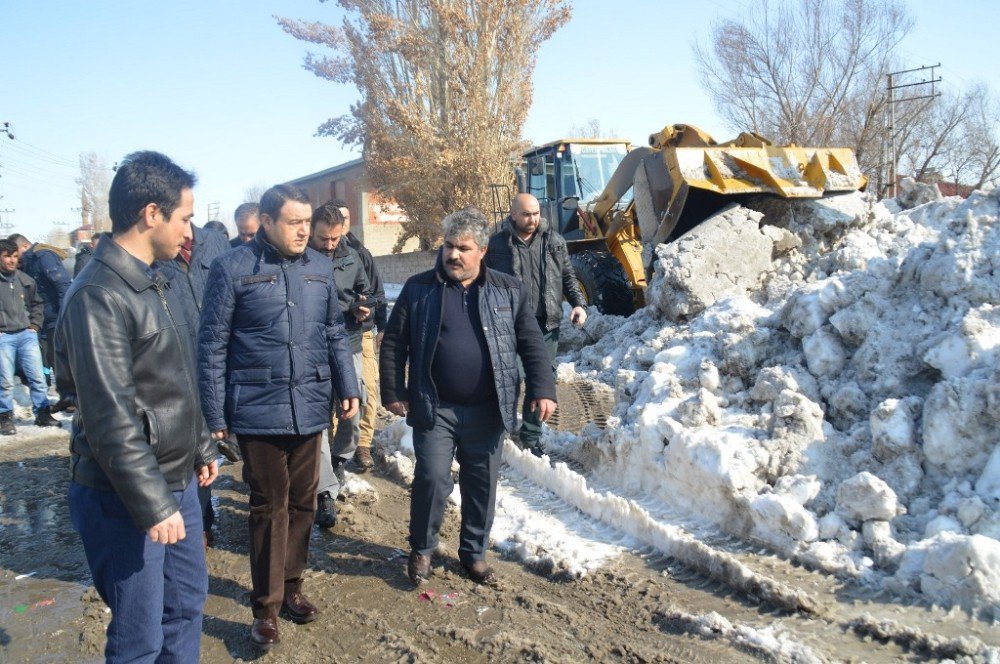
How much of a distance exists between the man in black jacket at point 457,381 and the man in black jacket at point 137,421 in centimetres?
154

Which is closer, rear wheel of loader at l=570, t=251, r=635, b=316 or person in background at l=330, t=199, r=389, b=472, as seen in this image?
person in background at l=330, t=199, r=389, b=472

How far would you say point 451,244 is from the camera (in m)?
3.97

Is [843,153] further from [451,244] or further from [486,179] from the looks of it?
[486,179]

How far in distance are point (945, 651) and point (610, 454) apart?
268 centimetres

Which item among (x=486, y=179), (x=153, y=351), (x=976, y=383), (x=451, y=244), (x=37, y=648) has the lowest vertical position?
(x=37, y=648)

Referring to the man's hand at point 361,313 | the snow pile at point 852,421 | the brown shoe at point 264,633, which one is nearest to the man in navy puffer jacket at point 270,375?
the brown shoe at point 264,633

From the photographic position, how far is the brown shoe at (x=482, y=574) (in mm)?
4012

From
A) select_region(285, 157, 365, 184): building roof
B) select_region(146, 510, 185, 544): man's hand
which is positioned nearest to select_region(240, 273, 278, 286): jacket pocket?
select_region(146, 510, 185, 544): man's hand

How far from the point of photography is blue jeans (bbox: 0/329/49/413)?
26.6 feet

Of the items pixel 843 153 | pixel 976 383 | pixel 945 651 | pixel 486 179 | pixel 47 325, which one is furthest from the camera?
pixel 486 179

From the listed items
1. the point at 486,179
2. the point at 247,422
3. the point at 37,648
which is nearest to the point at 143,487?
the point at 247,422

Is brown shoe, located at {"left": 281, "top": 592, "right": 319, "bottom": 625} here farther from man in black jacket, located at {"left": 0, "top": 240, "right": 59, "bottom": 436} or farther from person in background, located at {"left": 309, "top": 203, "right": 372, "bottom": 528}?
man in black jacket, located at {"left": 0, "top": 240, "right": 59, "bottom": 436}

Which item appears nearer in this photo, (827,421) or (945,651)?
(945,651)

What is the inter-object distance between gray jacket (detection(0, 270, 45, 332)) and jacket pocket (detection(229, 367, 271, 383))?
591 centimetres
